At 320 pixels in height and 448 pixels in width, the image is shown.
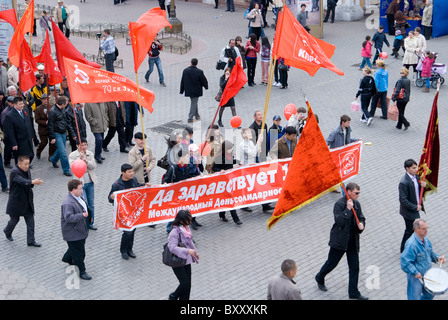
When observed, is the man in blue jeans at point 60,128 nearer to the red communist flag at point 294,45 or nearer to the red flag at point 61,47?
the red flag at point 61,47

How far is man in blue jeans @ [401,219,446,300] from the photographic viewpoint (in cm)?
862

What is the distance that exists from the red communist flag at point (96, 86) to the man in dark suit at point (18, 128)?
219 cm

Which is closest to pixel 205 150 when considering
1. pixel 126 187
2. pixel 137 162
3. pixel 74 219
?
pixel 137 162

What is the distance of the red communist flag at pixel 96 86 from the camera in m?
11.6

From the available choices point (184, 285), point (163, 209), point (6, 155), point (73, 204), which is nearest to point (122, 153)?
point (6, 155)

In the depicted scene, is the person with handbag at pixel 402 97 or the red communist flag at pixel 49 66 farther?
the person with handbag at pixel 402 97

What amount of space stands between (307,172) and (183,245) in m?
1.86

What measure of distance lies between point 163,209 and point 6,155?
4.65 metres

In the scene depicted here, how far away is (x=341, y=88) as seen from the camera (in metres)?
20.3

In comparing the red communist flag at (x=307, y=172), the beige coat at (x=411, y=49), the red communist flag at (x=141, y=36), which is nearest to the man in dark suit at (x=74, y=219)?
the red communist flag at (x=141, y=36)

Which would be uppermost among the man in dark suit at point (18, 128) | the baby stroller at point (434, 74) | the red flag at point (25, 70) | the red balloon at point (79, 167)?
the red flag at point (25, 70)

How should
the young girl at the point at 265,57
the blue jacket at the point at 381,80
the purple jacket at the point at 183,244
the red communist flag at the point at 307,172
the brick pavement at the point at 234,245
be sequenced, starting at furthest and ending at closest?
1. the young girl at the point at 265,57
2. the blue jacket at the point at 381,80
3. the brick pavement at the point at 234,245
4. the purple jacket at the point at 183,244
5. the red communist flag at the point at 307,172

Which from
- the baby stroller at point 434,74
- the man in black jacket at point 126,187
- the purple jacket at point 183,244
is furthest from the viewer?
the baby stroller at point 434,74
